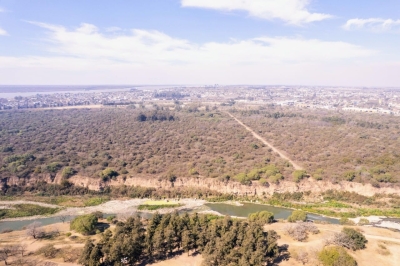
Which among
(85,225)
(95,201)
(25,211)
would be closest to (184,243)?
(85,225)

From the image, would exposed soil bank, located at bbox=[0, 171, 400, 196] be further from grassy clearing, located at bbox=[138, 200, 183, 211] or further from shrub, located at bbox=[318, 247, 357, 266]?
shrub, located at bbox=[318, 247, 357, 266]

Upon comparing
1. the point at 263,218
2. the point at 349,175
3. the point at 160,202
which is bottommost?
the point at 160,202

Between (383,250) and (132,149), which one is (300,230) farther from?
(132,149)

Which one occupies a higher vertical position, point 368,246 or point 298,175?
point 298,175

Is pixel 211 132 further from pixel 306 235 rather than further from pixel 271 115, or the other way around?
pixel 306 235

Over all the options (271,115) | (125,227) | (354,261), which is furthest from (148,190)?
(271,115)

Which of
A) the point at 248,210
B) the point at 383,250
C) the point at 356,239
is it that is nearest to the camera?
the point at 383,250

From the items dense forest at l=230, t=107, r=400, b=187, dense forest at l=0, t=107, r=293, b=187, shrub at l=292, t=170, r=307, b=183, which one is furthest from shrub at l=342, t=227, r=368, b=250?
dense forest at l=0, t=107, r=293, b=187
